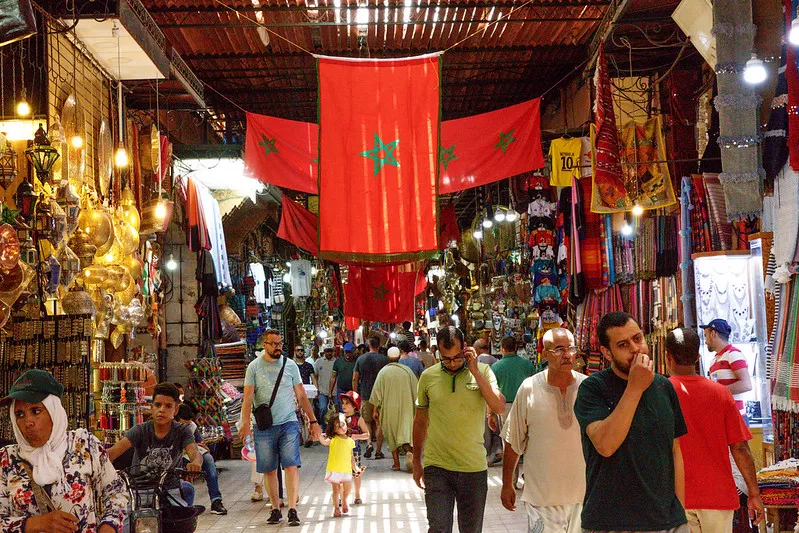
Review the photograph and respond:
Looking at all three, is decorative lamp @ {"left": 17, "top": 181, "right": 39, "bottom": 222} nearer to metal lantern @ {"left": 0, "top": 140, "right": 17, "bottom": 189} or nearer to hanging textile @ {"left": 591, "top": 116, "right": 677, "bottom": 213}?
metal lantern @ {"left": 0, "top": 140, "right": 17, "bottom": 189}

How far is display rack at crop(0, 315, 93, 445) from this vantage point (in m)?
7.58

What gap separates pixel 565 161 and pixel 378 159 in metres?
4.70

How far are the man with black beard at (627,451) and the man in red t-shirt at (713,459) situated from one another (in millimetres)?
1284

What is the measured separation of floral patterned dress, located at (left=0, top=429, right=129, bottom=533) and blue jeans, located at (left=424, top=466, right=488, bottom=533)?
7.02ft


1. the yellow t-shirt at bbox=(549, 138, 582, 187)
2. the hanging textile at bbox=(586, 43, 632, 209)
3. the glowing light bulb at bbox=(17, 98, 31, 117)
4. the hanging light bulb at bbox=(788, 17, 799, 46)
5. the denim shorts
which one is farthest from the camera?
the yellow t-shirt at bbox=(549, 138, 582, 187)

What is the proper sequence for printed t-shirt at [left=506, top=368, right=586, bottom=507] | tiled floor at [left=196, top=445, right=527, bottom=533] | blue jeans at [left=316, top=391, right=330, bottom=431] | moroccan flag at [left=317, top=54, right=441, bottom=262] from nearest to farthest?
printed t-shirt at [left=506, top=368, right=586, bottom=507] < moroccan flag at [left=317, top=54, right=441, bottom=262] < tiled floor at [left=196, top=445, right=527, bottom=533] < blue jeans at [left=316, top=391, right=330, bottom=431]

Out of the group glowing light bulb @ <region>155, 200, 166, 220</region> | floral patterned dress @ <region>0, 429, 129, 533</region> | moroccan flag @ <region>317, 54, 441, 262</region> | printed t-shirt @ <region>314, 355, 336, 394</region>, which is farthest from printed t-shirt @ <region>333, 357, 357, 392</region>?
floral patterned dress @ <region>0, 429, 129, 533</region>

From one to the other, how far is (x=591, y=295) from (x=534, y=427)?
25.1 feet

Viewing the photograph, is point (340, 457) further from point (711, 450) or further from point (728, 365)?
point (711, 450)

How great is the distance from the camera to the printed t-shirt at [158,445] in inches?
239

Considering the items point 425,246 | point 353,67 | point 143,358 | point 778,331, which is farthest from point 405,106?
point 143,358

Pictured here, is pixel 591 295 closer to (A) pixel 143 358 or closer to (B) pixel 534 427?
(A) pixel 143 358

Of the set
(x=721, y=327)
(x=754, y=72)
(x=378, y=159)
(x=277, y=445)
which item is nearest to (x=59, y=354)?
(x=277, y=445)

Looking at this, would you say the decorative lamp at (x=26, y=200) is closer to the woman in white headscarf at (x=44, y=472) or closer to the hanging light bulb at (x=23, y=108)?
the hanging light bulb at (x=23, y=108)
